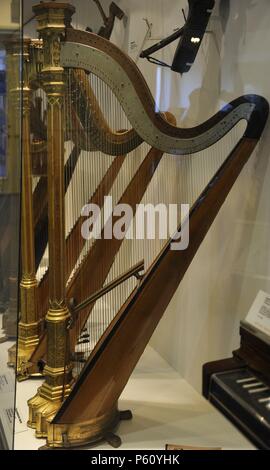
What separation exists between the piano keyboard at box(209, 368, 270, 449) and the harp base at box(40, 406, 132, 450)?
51cm

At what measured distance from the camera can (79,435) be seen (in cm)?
179

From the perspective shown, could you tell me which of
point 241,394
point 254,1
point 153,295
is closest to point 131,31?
point 254,1

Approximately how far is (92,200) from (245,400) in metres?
1.05

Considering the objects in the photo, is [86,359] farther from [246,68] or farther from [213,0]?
[213,0]

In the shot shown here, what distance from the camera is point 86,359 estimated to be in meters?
1.82

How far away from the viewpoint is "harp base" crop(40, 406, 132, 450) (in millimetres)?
1781

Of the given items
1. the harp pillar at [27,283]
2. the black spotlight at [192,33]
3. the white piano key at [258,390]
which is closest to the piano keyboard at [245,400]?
the white piano key at [258,390]

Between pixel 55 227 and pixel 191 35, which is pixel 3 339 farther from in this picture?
pixel 191 35

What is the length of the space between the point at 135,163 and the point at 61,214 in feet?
1.49

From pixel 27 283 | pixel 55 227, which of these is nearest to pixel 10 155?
pixel 55 227

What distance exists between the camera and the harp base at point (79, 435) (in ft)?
5.84

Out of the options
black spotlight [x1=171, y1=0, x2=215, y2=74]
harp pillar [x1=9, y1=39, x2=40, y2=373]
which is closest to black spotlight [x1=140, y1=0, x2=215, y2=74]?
black spotlight [x1=171, y1=0, x2=215, y2=74]

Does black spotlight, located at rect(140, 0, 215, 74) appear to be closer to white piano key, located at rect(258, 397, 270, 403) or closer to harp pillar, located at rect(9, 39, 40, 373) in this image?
harp pillar, located at rect(9, 39, 40, 373)

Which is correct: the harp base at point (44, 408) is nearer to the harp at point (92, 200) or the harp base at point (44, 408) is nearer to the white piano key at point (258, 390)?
the harp at point (92, 200)
